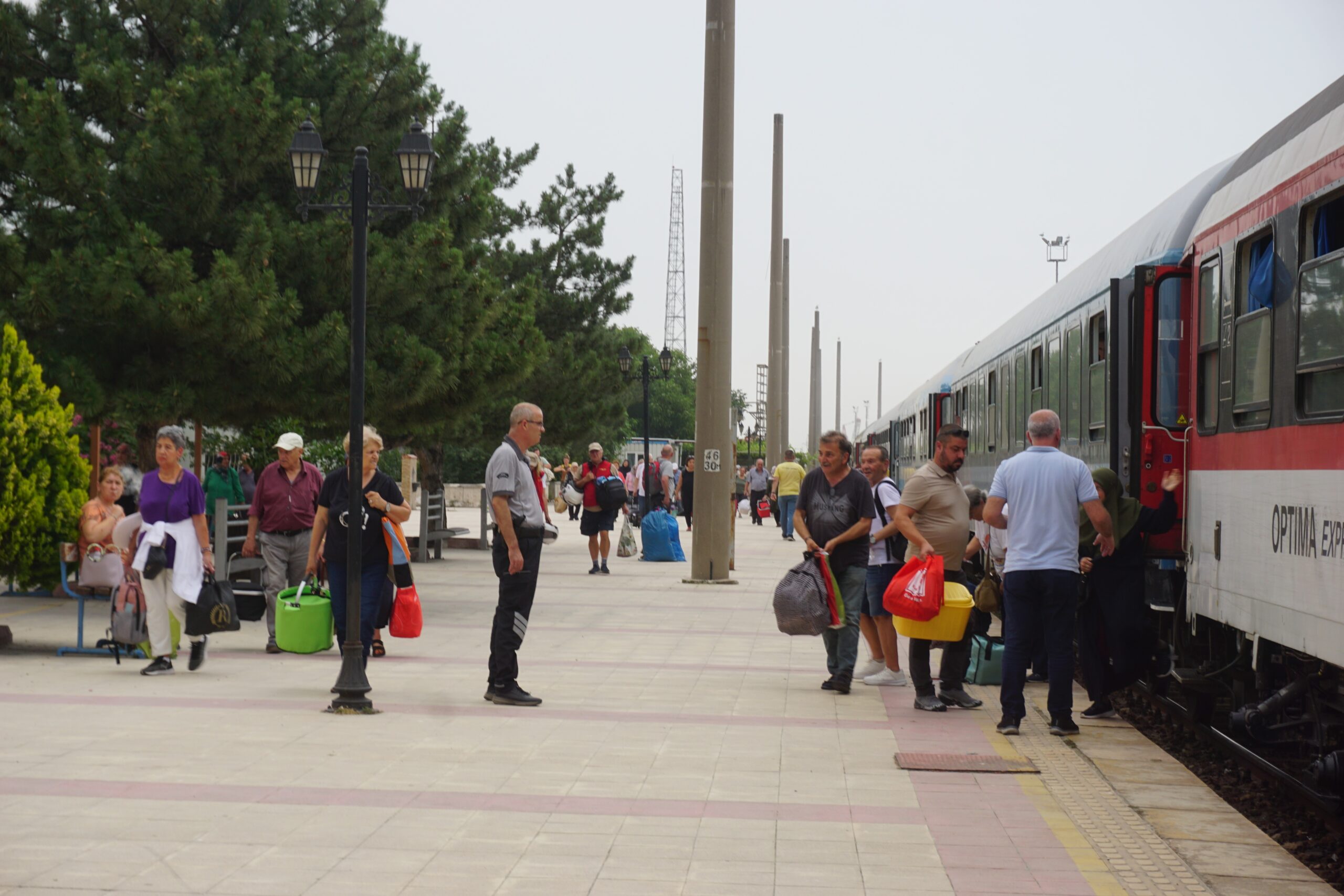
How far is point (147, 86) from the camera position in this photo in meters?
15.8

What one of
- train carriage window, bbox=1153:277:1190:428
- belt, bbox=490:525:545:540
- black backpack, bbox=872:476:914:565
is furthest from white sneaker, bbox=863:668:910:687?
belt, bbox=490:525:545:540

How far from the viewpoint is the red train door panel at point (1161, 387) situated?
9844 millimetres

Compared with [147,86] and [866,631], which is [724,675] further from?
[147,86]

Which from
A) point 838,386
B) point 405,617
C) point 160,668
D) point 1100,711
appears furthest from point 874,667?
point 838,386

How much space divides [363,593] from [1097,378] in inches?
223

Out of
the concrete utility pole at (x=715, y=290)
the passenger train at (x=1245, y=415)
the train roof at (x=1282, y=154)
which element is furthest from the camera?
the concrete utility pole at (x=715, y=290)

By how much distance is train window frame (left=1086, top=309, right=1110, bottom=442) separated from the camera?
1136 cm

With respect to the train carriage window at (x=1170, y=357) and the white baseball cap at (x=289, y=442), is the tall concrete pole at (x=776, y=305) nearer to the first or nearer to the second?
the white baseball cap at (x=289, y=442)

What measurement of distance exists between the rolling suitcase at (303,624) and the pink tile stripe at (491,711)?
0.97 meters

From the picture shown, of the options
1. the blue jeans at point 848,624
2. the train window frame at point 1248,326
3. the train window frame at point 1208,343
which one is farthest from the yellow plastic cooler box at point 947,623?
the train window frame at point 1248,326

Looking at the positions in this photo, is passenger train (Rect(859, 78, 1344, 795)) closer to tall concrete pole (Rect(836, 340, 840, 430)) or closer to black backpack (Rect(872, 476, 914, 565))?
black backpack (Rect(872, 476, 914, 565))

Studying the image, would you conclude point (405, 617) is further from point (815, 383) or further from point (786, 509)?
point (815, 383)

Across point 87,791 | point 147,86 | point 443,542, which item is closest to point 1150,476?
point 87,791

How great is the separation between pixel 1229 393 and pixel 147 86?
1160cm
